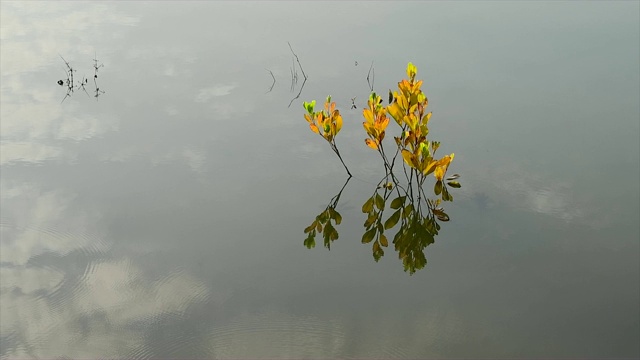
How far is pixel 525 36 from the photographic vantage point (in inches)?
200

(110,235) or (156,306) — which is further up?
(110,235)

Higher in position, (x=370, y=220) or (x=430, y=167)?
(x=430, y=167)

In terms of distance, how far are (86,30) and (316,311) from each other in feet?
10.7

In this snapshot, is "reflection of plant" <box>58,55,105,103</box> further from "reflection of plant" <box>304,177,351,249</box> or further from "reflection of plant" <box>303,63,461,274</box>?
"reflection of plant" <box>304,177,351,249</box>

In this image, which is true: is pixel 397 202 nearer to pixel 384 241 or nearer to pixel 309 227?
pixel 384 241

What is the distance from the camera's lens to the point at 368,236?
3090mm

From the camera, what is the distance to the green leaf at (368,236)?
307 centimetres

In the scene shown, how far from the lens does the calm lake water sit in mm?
2625

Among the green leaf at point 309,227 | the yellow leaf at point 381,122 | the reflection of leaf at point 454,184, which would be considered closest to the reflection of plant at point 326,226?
the green leaf at point 309,227

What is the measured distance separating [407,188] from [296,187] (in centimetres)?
48

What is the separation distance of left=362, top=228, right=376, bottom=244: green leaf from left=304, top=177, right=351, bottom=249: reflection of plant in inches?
4.3

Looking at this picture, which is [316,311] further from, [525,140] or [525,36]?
[525,36]

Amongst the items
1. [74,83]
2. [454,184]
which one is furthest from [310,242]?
[74,83]

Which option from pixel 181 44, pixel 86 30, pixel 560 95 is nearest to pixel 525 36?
pixel 560 95
